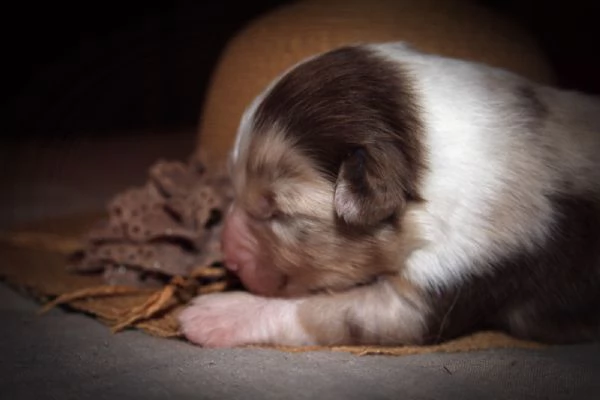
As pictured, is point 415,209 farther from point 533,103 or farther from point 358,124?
point 533,103

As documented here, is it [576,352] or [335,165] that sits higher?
[335,165]

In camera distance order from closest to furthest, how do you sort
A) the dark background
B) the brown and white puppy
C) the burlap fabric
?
the brown and white puppy → the burlap fabric → the dark background

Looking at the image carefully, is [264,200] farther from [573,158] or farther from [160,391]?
[573,158]

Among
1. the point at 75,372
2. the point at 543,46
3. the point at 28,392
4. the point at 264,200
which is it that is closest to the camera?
the point at 28,392

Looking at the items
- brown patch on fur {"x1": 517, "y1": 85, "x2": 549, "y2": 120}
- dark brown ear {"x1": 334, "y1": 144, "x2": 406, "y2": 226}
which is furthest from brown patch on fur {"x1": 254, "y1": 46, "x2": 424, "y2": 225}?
brown patch on fur {"x1": 517, "y1": 85, "x2": 549, "y2": 120}

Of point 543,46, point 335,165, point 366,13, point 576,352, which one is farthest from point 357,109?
point 543,46

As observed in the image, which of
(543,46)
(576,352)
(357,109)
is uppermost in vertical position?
(543,46)

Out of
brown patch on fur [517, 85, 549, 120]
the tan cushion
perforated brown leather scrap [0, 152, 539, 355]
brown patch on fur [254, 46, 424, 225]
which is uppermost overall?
the tan cushion

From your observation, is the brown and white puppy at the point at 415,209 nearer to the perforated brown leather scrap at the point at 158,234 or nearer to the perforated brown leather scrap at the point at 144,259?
the perforated brown leather scrap at the point at 144,259

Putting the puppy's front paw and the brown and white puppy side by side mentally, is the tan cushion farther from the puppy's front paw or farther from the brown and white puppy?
the puppy's front paw
